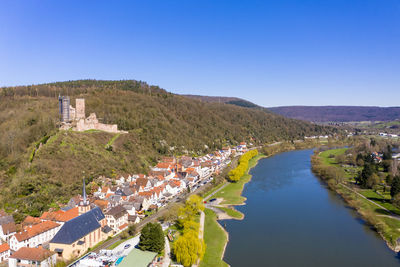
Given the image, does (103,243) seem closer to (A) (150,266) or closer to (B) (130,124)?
(A) (150,266)

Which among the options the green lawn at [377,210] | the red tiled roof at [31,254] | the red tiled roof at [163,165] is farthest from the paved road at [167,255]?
the red tiled roof at [163,165]

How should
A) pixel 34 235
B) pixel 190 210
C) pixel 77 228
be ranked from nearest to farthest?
1. pixel 77 228
2. pixel 34 235
3. pixel 190 210

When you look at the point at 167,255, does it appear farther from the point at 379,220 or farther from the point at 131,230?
the point at 379,220

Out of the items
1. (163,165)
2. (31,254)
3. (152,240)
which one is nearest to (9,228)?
(31,254)

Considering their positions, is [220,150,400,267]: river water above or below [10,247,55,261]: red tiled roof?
below

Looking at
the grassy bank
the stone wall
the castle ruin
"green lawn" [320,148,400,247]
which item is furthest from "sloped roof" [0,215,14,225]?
"green lawn" [320,148,400,247]

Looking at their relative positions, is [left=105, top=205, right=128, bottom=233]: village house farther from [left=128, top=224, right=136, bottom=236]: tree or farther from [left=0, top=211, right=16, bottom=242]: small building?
[left=0, top=211, right=16, bottom=242]: small building
